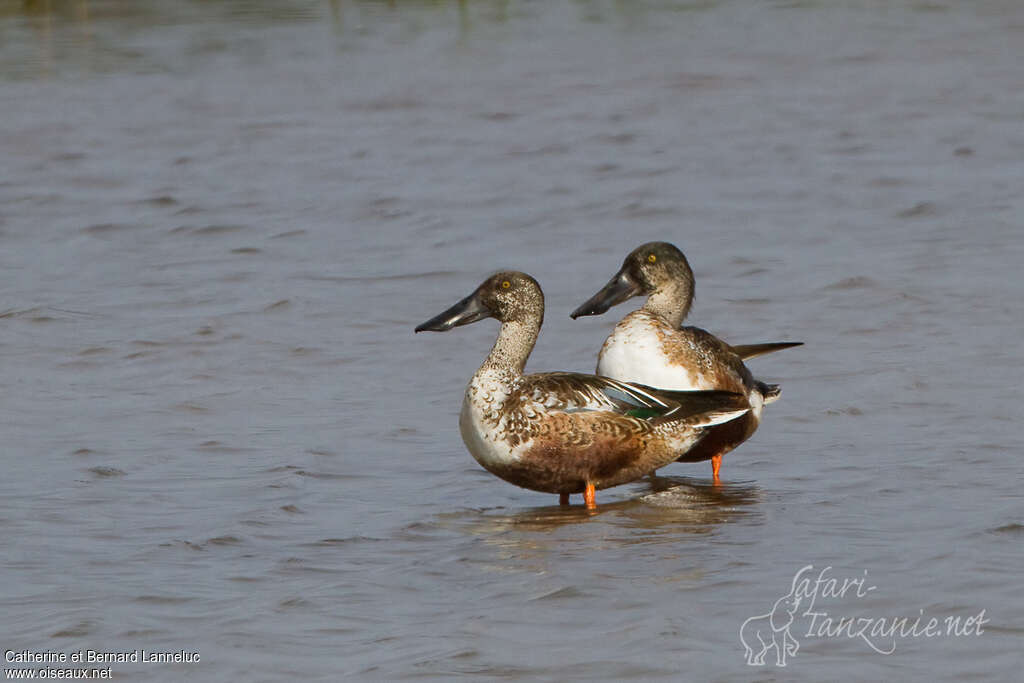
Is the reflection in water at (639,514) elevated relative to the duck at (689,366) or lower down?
lower down

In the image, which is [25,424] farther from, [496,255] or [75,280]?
[496,255]

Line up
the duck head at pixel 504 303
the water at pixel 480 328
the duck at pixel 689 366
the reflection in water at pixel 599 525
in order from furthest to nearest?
the duck at pixel 689 366 < the duck head at pixel 504 303 < the reflection in water at pixel 599 525 < the water at pixel 480 328

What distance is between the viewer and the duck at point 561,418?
6.93 meters

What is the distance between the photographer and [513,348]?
725 centimetres

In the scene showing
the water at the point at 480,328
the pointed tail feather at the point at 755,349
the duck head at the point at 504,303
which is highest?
Answer: the duck head at the point at 504,303

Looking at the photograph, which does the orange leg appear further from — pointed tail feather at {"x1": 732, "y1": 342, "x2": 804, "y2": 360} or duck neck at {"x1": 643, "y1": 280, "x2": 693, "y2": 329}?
duck neck at {"x1": 643, "y1": 280, "x2": 693, "y2": 329}

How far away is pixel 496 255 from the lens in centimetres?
1164

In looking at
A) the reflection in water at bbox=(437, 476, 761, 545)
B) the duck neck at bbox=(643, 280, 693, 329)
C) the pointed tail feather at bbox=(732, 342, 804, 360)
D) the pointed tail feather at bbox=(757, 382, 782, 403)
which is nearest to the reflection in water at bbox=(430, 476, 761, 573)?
the reflection in water at bbox=(437, 476, 761, 545)

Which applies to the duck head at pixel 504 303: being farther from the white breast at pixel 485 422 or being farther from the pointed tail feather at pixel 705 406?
the pointed tail feather at pixel 705 406

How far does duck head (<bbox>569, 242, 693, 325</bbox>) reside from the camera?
8.26 metres

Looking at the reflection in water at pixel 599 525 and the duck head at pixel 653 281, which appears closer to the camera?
the reflection in water at pixel 599 525

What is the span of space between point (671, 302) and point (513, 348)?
126 cm

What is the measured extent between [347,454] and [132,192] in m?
7.23

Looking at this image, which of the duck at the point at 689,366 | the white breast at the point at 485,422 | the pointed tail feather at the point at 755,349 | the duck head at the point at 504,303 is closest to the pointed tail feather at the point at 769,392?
the duck at the point at 689,366
